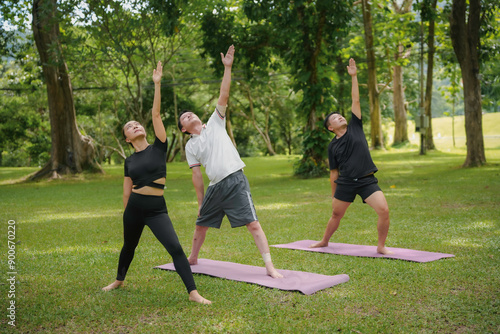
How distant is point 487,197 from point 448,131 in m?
80.6

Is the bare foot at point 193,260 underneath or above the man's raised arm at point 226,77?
underneath

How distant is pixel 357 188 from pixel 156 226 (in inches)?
114

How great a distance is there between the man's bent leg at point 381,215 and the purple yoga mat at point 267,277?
129cm

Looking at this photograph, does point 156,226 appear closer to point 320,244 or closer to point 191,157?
point 191,157

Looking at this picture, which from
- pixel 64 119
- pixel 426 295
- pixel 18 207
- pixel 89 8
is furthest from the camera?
pixel 64 119

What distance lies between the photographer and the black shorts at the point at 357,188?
6.87 meters

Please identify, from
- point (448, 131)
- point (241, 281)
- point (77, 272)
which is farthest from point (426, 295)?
point (448, 131)

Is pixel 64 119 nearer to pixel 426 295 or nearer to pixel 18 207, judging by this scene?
pixel 18 207

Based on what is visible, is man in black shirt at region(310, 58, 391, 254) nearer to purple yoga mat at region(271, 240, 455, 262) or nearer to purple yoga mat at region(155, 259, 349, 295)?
purple yoga mat at region(271, 240, 455, 262)

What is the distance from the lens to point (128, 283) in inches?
230

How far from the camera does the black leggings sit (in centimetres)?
507

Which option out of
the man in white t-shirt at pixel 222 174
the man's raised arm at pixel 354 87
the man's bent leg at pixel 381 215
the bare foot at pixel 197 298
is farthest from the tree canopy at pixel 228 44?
the bare foot at pixel 197 298

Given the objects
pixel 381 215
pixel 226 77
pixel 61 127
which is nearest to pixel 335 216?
pixel 381 215

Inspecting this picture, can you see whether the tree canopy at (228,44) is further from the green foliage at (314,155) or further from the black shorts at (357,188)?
the black shorts at (357,188)
